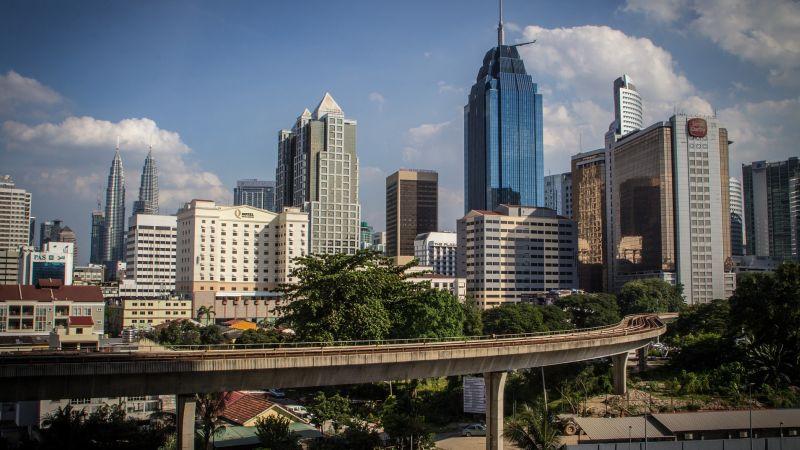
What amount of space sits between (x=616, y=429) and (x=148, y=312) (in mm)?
105478

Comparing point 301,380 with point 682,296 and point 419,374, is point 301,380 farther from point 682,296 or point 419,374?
point 682,296

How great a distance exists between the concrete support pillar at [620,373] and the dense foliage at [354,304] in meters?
18.0

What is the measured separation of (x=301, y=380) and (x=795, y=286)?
5228 cm

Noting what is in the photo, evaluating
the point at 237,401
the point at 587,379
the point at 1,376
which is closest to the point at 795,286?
the point at 587,379

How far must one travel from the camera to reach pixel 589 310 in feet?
408

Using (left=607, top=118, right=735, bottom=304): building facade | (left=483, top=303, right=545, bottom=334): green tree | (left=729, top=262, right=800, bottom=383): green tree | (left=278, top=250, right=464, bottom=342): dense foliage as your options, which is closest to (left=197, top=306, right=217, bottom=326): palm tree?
(left=483, top=303, right=545, bottom=334): green tree

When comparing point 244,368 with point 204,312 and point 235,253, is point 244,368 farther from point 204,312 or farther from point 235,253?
point 235,253

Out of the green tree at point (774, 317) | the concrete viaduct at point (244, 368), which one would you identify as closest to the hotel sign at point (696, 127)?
the green tree at point (774, 317)

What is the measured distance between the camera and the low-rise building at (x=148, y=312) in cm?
13012

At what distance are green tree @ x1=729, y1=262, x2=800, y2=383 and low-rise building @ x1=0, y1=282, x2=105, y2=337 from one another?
7656 cm

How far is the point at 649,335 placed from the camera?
6975 cm

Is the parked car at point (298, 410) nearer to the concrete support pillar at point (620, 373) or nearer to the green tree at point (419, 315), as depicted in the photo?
the green tree at point (419, 315)

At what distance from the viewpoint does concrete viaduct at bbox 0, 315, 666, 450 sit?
1312 inches

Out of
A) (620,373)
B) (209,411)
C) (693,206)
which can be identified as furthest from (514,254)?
(209,411)
